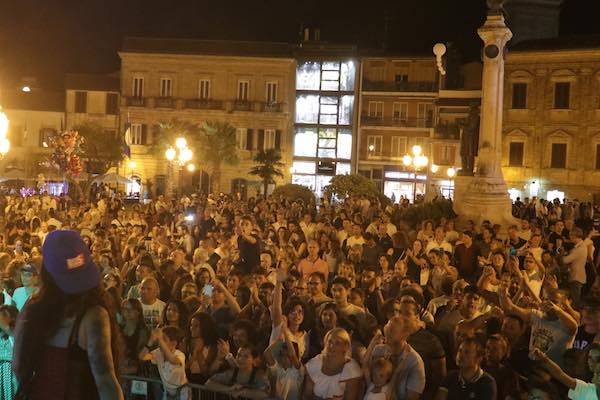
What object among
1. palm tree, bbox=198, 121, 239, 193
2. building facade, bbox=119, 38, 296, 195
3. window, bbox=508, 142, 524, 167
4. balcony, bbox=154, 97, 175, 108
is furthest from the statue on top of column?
balcony, bbox=154, 97, 175, 108

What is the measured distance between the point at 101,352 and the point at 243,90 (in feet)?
169

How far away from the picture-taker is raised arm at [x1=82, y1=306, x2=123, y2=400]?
3.68m

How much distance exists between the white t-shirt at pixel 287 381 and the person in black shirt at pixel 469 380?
1082 mm

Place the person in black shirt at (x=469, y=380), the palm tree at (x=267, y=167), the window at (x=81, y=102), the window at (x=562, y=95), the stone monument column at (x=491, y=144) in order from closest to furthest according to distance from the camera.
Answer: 1. the person in black shirt at (x=469, y=380)
2. the stone monument column at (x=491, y=144)
3. the window at (x=562, y=95)
4. the palm tree at (x=267, y=167)
5. the window at (x=81, y=102)

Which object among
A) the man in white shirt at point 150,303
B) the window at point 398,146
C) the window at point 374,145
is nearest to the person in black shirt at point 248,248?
the man in white shirt at point 150,303

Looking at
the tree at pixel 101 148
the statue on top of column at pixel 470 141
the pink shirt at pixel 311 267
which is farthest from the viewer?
the tree at pixel 101 148

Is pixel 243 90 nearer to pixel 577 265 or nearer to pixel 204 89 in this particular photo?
pixel 204 89

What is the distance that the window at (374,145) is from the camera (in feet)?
186

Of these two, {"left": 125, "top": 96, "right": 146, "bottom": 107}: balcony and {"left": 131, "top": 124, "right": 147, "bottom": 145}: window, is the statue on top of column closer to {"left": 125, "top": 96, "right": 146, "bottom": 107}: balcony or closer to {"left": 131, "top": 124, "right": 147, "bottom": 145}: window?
{"left": 131, "top": 124, "right": 147, "bottom": 145}: window

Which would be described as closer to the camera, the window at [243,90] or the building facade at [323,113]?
the window at [243,90]

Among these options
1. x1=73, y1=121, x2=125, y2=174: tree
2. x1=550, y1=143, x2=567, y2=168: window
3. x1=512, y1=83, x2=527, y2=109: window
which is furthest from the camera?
x1=73, y1=121, x2=125, y2=174: tree

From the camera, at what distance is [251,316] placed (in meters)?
8.16

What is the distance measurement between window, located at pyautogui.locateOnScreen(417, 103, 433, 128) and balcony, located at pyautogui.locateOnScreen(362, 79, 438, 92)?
1.13 meters

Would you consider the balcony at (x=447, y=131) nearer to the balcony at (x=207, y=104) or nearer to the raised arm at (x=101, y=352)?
the balcony at (x=207, y=104)
